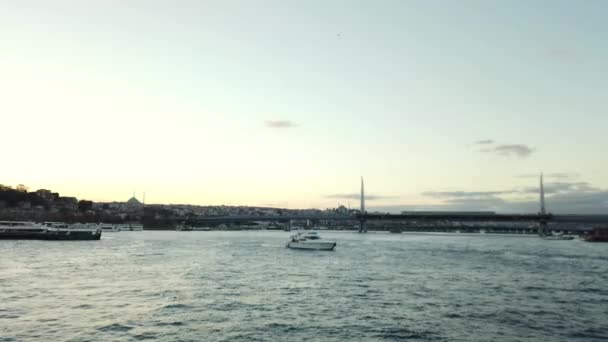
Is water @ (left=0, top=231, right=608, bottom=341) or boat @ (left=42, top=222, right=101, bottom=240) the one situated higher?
boat @ (left=42, top=222, right=101, bottom=240)

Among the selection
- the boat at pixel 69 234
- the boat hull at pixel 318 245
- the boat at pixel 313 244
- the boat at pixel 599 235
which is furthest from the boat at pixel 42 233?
the boat at pixel 599 235

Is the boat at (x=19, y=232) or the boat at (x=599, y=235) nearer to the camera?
the boat at (x=19, y=232)

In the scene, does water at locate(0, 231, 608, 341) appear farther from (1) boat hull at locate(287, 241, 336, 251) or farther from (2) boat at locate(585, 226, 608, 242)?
(2) boat at locate(585, 226, 608, 242)

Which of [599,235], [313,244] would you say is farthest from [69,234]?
[599,235]

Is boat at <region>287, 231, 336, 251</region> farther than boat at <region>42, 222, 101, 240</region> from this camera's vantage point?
No

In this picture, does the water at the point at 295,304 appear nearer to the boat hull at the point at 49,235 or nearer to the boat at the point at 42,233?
the boat hull at the point at 49,235

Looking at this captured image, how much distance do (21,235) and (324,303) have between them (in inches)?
4122

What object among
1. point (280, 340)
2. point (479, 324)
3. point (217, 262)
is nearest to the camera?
point (280, 340)

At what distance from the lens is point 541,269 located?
57.6m

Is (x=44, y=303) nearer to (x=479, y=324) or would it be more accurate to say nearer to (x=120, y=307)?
(x=120, y=307)

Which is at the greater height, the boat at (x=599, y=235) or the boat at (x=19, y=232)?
the boat at (x=19, y=232)

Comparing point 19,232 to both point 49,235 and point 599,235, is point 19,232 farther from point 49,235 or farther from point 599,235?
point 599,235

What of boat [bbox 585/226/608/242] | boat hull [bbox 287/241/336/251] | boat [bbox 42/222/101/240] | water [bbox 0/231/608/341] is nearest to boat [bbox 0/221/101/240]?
boat [bbox 42/222/101/240]

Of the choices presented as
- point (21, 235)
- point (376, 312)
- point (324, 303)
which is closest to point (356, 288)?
point (324, 303)
